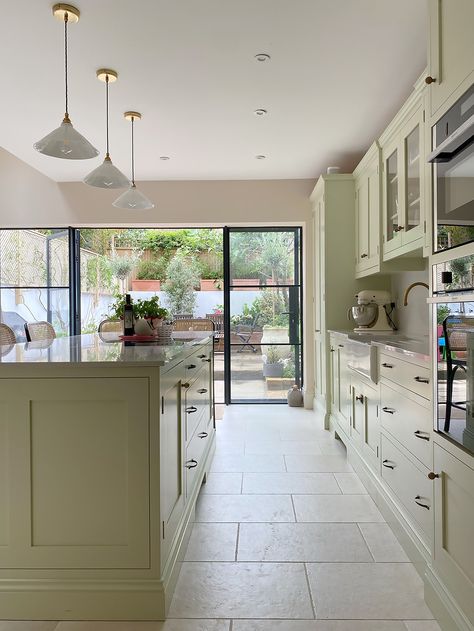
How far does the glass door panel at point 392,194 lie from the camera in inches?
127

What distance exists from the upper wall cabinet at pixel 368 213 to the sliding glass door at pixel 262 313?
1.33m

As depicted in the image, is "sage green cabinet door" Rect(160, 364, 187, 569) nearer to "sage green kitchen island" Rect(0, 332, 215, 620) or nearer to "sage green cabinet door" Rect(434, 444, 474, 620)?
"sage green kitchen island" Rect(0, 332, 215, 620)

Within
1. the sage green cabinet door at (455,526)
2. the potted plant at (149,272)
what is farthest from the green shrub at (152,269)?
the sage green cabinet door at (455,526)

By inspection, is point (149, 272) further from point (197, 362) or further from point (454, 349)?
point (454, 349)

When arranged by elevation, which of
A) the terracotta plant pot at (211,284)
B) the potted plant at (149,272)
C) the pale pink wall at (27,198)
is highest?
the pale pink wall at (27,198)

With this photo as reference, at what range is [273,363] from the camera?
5660mm

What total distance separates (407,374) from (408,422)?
22 centimetres

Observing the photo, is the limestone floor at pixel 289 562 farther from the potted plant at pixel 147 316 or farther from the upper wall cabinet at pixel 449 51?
the upper wall cabinet at pixel 449 51

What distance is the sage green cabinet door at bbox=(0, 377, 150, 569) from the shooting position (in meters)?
1.61

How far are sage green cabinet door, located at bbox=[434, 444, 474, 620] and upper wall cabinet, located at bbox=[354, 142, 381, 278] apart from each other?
227 cm

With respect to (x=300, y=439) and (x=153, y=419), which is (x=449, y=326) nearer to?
(x=153, y=419)

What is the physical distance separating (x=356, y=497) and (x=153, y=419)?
5.57 ft

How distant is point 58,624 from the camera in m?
1.62

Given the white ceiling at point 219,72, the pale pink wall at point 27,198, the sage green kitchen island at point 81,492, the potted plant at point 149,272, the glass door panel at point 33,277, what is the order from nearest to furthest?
the sage green kitchen island at point 81,492
the white ceiling at point 219,72
the pale pink wall at point 27,198
the glass door panel at point 33,277
the potted plant at point 149,272
